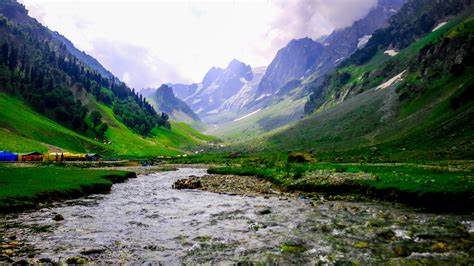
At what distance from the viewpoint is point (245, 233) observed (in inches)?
883

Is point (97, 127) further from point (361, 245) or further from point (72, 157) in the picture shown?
point (361, 245)

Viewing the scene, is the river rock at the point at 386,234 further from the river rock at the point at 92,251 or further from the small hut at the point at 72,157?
the small hut at the point at 72,157

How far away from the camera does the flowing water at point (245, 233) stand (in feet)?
56.3

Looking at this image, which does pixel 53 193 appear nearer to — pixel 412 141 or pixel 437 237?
pixel 437 237

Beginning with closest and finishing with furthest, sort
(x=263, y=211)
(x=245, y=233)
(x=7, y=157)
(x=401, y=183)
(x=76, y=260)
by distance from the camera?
(x=76, y=260) < (x=245, y=233) < (x=263, y=211) < (x=401, y=183) < (x=7, y=157)

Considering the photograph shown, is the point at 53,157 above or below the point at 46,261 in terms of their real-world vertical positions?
above

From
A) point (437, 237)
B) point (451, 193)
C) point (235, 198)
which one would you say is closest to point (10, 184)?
point (235, 198)

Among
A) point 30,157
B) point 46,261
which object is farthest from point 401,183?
point 30,157

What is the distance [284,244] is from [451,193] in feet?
52.8

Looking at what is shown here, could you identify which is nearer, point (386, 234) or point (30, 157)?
point (386, 234)

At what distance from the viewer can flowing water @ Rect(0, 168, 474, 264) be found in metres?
17.2

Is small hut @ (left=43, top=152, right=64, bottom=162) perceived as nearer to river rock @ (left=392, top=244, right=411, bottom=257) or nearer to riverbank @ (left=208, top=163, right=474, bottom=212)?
riverbank @ (left=208, top=163, right=474, bottom=212)

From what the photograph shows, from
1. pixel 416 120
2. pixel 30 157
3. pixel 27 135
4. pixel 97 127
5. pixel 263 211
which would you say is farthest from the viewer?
pixel 97 127

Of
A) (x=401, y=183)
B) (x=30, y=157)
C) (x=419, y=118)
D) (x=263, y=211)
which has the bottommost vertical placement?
(x=263, y=211)
